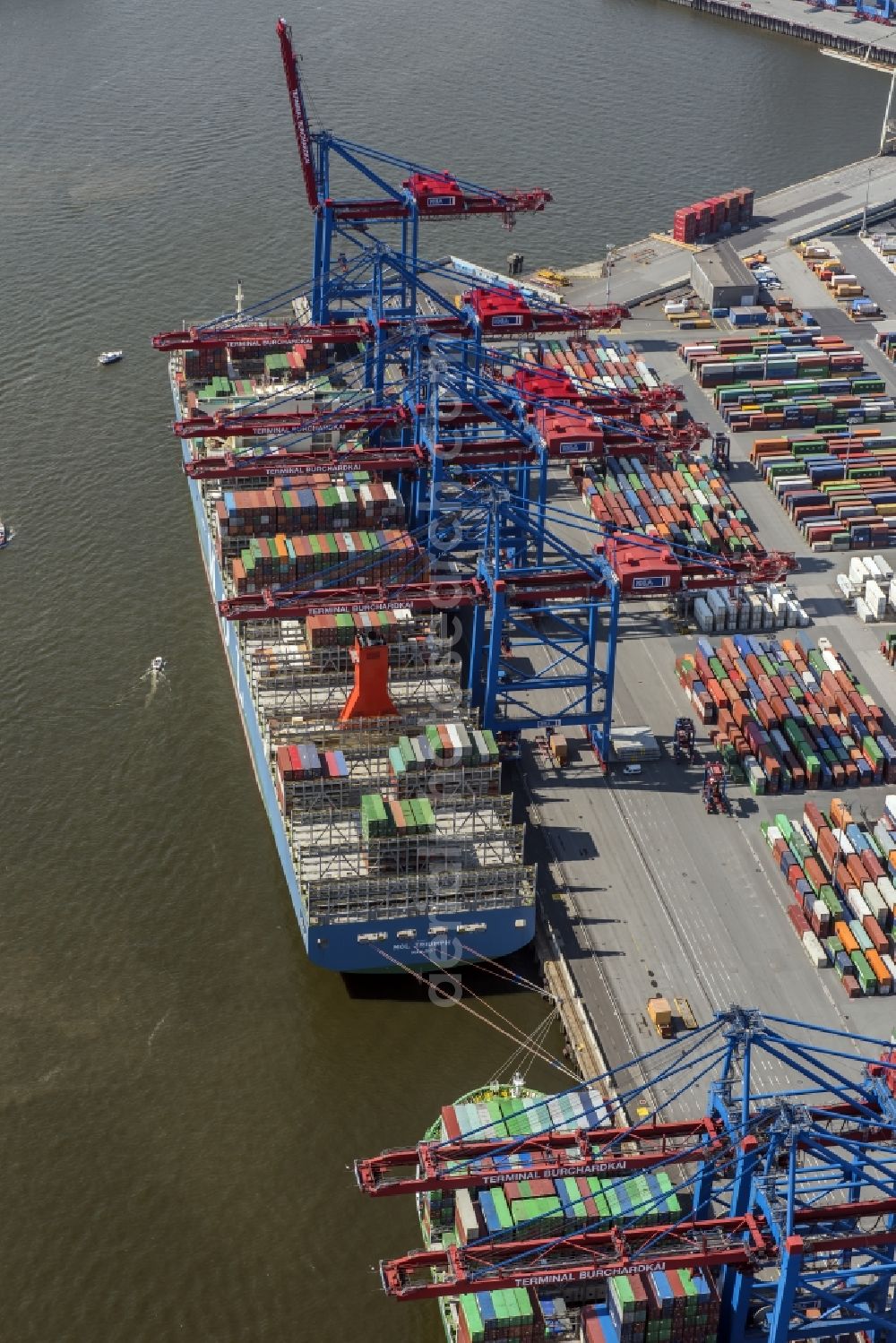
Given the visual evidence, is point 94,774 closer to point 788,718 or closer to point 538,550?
point 538,550

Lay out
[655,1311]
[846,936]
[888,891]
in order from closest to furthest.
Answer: [655,1311]
[846,936]
[888,891]

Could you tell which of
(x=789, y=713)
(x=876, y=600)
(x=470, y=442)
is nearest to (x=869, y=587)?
(x=876, y=600)

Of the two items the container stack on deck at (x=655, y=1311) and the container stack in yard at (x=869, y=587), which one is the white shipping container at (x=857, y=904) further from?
the container stack in yard at (x=869, y=587)

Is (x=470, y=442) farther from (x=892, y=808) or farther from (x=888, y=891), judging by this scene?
(x=888, y=891)

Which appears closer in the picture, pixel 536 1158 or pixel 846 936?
pixel 536 1158

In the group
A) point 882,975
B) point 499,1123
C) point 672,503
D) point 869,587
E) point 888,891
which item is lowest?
point 499,1123

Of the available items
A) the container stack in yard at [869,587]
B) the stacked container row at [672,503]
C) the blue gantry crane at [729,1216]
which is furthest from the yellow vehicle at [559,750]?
the blue gantry crane at [729,1216]
